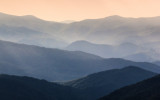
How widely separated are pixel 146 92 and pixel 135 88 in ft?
54.4

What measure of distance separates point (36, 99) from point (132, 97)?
68.4m

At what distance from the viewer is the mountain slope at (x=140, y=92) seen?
12664 cm

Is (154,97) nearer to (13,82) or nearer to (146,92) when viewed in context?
(146,92)

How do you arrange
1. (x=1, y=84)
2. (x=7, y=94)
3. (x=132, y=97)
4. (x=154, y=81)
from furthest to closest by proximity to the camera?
(x=1, y=84) → (x=7, y=94) → (x=154, y=81) → (x=132, y=97)

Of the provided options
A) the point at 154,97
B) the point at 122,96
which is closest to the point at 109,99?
the point at 122,96

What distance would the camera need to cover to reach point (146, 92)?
13050 cm

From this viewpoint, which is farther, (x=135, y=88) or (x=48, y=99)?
(x=48, y=99)

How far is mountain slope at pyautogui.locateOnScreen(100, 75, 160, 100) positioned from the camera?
415 feet

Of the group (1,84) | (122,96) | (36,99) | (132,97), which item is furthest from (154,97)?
(1,84)

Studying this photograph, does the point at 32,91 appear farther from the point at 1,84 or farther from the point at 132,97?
the point at 132,97

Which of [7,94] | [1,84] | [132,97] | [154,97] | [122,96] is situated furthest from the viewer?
[1,84]

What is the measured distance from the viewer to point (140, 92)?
133 metres

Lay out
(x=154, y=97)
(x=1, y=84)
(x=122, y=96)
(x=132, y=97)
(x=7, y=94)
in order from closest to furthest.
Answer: (x=154, y=97) < (x=132, y=97) < (x=122, y=96) < (x=7, y=94) < (x=1, y=84)

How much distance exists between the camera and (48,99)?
189 metres
